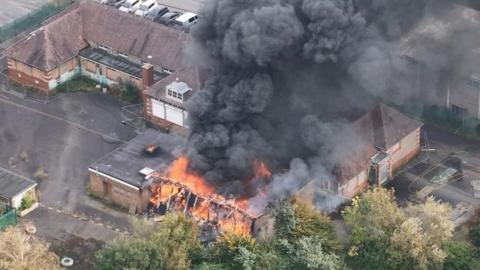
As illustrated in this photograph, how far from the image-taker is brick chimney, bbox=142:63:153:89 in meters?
71.0

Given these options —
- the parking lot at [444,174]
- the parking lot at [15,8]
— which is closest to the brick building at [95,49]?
the parking lot at [15,8]

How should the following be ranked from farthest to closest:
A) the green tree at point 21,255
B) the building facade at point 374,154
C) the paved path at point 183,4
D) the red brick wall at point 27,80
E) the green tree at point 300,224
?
the paved path at point 183,4 → the red brick wall at point 27,80 → the building facade at point 374,154 → the green tree at point 300,224 → the green tree at point 21,255

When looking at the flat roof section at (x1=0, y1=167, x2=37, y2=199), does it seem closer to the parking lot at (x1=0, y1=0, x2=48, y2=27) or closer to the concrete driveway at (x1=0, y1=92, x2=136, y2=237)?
the concrete driveway at (x1=0, y1=92, x2=136, y2=237)

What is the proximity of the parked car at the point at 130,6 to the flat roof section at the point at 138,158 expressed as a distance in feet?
54.0

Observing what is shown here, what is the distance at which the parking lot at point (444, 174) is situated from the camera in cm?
6384

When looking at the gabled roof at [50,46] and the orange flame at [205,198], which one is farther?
the gabled roof at [50,46]

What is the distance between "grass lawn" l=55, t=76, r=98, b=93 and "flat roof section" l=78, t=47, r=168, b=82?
Result: 1.72 meters

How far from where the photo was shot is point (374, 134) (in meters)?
64.9

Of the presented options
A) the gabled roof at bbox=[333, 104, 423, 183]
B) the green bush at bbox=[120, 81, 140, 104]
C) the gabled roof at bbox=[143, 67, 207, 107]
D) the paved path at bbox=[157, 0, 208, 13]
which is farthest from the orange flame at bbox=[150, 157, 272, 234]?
the paved path at bbox=[157, 0, 208, 13]

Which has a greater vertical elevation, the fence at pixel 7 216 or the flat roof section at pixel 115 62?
the flat roof section at pixel 115 62

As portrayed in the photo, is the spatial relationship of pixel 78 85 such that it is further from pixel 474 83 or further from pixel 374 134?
pixel 474 83

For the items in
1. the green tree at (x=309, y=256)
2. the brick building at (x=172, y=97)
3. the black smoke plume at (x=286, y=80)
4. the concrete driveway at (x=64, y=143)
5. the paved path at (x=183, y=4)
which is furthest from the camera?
the paved path at (x=183, y=4)

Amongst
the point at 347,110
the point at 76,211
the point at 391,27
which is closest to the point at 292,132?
the point at 347,110

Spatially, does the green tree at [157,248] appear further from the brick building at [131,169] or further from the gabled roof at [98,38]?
the gabled roof at [98,38]
